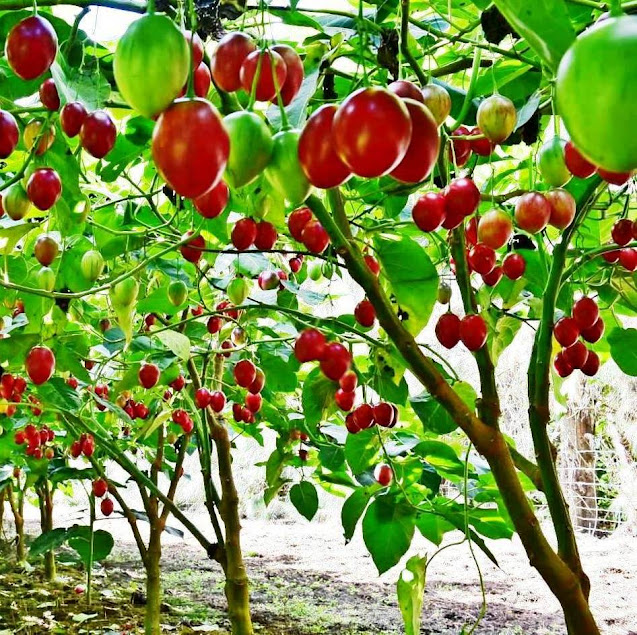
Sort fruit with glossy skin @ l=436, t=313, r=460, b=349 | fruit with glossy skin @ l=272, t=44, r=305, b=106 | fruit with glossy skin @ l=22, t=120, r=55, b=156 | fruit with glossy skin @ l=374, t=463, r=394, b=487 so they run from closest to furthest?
fruit with glossy skin @ l=272, t=44, r=305, b=106
fruit with glossy skin @ l=22, t=120, r=55, b=156
fruit with glossy skin @ l=436, t=313, r=460, b=349
fruit with glossy skin @ l=374, t=463, r=394, b=487

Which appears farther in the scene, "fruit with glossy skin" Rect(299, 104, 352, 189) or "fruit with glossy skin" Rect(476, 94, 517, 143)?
"fruit with glossy skin" Rect(476, 94, 517, 143)

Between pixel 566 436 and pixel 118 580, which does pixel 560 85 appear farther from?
pixel 566 436

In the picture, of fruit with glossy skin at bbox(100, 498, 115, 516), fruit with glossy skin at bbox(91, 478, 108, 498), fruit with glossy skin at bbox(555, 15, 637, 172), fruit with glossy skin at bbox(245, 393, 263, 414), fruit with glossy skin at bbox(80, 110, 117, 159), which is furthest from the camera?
fruit with glossy skin at bbox(100, 498, 115, 516)

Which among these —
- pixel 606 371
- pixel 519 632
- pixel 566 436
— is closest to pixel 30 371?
pixel 519 632

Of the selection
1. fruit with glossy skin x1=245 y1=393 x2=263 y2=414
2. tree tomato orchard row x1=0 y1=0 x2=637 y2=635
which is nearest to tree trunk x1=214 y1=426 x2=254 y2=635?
tree tomato orchard row x1=0 y1=0 x2=637 y2=635

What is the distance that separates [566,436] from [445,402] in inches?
220

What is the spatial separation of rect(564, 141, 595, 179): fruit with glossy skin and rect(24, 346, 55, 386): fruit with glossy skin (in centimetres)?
76

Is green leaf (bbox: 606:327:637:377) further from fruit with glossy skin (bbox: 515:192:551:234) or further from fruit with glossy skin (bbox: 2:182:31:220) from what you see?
fruit with glossy skin (bbox: 2:182:31:220)

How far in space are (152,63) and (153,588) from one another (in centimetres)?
184

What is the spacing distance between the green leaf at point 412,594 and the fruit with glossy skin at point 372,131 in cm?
77

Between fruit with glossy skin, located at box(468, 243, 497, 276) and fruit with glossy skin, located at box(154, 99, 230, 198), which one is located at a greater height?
fruit with glossy skin, located at box(468, 243, 497, 276)

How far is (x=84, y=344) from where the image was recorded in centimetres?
151

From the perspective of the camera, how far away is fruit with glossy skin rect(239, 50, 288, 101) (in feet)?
1.20

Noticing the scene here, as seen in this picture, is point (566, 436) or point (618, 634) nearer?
point (618, 634)
